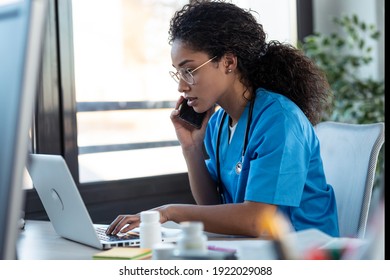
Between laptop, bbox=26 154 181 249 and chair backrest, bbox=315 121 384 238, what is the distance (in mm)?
428

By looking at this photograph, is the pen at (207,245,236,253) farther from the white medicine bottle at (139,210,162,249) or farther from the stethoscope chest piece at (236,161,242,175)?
the stethoscope chest piece at (236,161,242,175)

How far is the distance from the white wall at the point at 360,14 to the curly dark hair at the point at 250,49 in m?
1.50

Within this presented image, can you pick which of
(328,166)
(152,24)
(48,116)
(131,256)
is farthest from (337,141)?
(152,24)

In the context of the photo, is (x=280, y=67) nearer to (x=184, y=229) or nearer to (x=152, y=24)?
(x=184, y=229)

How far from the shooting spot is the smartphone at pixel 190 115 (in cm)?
178

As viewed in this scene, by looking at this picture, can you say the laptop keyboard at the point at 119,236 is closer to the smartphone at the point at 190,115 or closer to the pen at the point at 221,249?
the pen at the point at 221,249

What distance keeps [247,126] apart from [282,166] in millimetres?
202

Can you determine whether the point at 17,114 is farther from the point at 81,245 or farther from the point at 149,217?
the point at 81,245

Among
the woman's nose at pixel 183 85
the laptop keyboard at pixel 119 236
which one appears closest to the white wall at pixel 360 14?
the woman's nose at pixel 183 85

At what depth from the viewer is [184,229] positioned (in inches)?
30.0

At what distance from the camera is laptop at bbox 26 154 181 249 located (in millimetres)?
1152

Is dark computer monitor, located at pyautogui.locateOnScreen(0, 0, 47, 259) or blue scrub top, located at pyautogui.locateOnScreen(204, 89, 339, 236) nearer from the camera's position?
dark computer monitor, located at pyautogui.locateOnScreen(0, 0, 47, 259)

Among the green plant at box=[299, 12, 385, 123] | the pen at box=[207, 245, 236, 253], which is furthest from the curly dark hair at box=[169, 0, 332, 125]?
the green plant at box=[299, 12, 385, 123]

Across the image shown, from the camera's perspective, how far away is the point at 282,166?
1324mm
